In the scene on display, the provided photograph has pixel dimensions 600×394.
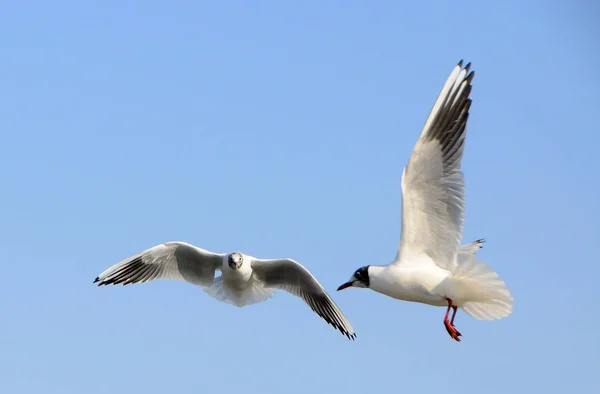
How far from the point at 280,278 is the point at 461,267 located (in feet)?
10.00

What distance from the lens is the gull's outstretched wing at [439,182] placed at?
9.62 meters

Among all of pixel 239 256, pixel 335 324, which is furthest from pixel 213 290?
pixel 335 324

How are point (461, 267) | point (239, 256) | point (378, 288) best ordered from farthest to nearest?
1. point (239, 256)
2. point (378, 288)
3. point (461, 267)

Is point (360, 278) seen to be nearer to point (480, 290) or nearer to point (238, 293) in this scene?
point (480, 290)

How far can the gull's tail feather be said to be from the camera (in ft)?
39.4

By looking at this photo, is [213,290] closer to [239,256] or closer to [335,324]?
[239,256]

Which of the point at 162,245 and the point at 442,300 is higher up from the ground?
the point at 162,245

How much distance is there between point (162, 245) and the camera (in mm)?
11945

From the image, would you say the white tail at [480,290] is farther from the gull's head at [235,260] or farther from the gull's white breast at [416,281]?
the gull's head at [235,260]

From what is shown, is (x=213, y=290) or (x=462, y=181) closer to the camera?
(x=462, y=181)

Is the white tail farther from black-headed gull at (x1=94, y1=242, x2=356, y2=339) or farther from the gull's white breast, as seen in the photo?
black-headed gull at (x1=94, y1=242, x2=356, y2=339)

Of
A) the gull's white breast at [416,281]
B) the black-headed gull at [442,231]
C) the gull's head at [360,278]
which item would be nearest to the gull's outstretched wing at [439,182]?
the black-headed gull at [442,231]

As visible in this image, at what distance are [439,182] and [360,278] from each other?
1.48 m

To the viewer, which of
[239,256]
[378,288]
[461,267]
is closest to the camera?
[461,267]
